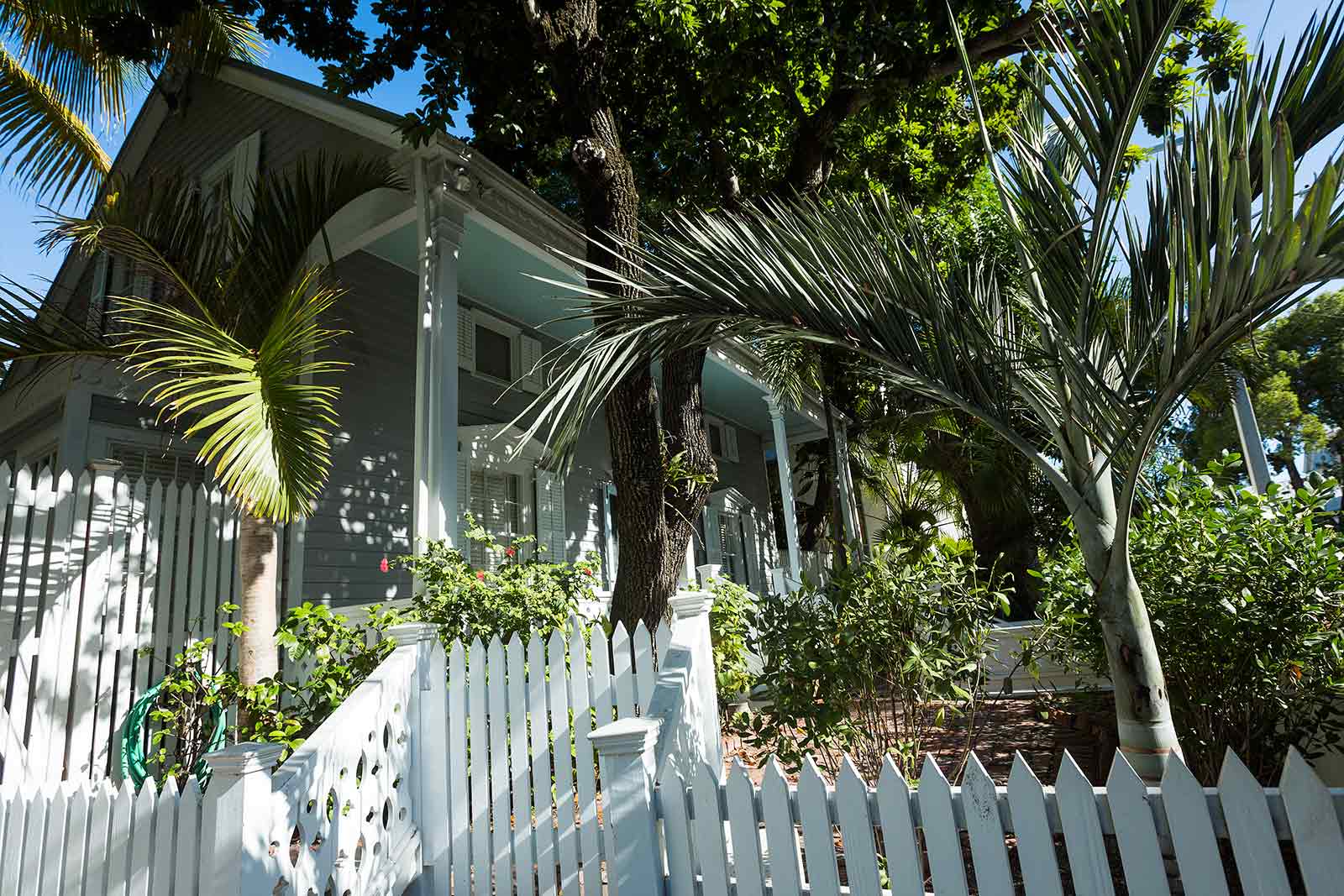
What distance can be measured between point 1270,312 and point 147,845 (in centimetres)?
413

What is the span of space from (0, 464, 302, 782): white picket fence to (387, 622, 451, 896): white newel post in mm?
2479

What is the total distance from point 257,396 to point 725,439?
1126 cm

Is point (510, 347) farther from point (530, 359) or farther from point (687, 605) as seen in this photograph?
point (687, 605)

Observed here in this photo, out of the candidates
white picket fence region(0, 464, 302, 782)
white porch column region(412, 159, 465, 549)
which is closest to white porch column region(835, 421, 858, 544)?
white porch column region(412, 159, 465, 549)

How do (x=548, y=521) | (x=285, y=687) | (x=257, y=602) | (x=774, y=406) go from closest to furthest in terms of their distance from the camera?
(x=285, y=687) → (x=257, y=602) → (x=548, y=521) → (x=774, y=406)

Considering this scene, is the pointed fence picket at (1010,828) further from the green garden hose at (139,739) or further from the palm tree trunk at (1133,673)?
the green garden hose at (139,739)

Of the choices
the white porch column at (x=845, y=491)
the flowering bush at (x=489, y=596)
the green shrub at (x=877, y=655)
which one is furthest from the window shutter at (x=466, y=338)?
the green shrub at (x=877, y=655)

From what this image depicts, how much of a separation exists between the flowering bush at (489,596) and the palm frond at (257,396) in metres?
1.05

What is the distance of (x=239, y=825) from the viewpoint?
99.9 inches

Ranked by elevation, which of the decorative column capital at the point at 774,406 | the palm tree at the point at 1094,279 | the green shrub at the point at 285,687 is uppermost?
the decorative column capital at the point at 774,406

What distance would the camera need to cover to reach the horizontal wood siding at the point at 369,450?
756cm

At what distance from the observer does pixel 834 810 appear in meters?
2.58

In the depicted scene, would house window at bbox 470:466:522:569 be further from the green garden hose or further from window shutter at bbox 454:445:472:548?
the green garden hose

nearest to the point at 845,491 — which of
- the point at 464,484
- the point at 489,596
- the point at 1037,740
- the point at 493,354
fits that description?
the point at 493,354
